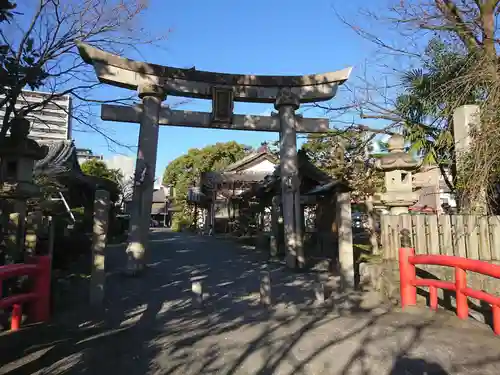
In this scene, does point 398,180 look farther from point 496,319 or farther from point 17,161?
point 17,161

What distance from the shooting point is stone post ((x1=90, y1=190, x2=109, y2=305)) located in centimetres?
704

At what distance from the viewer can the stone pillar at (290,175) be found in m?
11.6

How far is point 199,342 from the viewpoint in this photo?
495cm

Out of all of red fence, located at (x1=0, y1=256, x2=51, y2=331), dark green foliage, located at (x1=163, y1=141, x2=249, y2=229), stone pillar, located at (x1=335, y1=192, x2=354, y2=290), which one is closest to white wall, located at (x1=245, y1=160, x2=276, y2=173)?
dark green foliage, located at (x1=163, y1=141, x2=249, y2=229)

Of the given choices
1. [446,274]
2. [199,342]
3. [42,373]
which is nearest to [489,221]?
[446,274]

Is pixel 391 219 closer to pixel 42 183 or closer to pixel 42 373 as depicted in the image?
pixel 42 373

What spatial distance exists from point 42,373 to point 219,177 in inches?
975

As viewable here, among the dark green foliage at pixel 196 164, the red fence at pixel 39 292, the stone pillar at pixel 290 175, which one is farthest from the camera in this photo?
the dark green foliage at pixel 196 164

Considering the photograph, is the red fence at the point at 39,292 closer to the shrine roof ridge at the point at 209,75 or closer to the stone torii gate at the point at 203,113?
the stone torii gate at the point at 203,113


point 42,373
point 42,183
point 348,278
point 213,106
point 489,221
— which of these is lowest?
point 42,373

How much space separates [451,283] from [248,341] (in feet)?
9.96

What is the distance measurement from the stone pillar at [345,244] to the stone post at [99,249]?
4676 millimetres

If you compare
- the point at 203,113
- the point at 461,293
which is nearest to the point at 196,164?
the point at 203,113

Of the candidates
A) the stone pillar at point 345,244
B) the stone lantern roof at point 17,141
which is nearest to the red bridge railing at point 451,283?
the stone pillar at point 345,244
